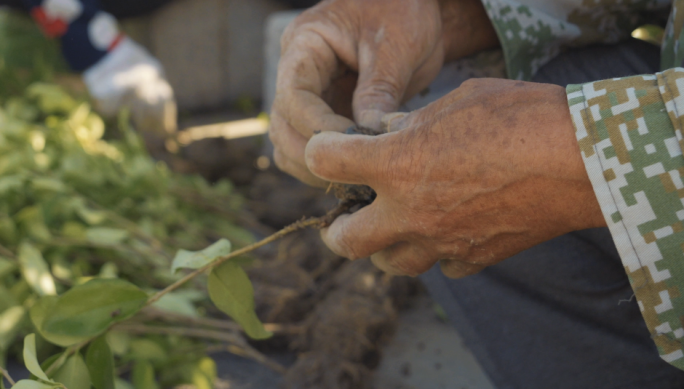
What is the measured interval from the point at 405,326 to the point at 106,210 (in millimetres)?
925

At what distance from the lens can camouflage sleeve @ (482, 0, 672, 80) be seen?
111cm

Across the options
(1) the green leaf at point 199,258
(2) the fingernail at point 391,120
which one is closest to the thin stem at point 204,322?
(1) the green leaf at point 199,258

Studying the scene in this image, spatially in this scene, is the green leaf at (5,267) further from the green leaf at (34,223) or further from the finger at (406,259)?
the finger at (406,259)

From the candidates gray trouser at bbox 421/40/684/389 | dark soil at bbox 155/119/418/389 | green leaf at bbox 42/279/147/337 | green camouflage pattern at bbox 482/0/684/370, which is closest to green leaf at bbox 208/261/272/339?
green leaf at bbox 42/279/147/337

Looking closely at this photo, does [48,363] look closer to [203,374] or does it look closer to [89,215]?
[203,374]

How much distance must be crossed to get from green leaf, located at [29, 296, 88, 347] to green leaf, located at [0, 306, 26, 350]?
0.27 m

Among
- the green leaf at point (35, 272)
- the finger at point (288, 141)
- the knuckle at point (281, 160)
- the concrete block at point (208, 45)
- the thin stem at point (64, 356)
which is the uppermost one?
the finger at point (288, 141)

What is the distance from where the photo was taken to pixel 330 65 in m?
1.10

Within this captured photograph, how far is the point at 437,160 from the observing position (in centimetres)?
72

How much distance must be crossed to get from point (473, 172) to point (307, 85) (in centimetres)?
44

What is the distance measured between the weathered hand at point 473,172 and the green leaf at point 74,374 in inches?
18.4

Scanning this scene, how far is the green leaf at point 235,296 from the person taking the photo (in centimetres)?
89

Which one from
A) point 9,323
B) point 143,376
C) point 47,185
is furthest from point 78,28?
point 143,376

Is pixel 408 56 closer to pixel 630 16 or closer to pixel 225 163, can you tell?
pixel 630 16
